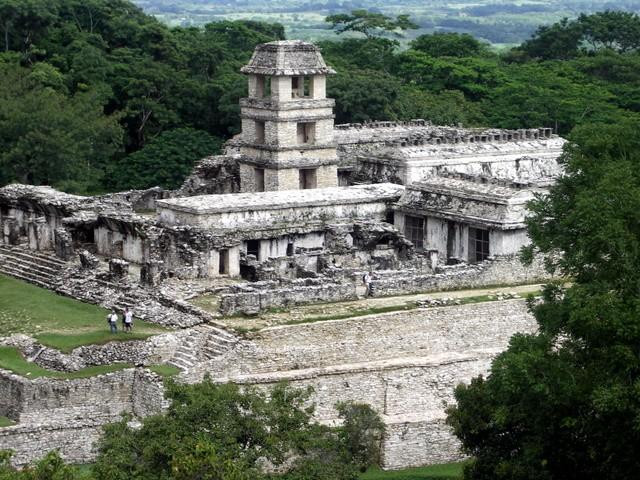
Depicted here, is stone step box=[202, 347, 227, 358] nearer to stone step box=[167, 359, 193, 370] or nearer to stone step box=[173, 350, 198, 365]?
stone step box=[173, 350, 198, 365]

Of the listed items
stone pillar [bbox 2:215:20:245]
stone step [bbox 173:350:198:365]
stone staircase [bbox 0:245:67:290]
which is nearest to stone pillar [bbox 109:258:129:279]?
stone staircase [bbox 0:245:67:290]

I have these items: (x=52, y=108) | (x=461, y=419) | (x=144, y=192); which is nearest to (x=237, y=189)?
(x=144, y=192)

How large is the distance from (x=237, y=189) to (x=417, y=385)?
710 inches

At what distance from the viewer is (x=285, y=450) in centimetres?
3781

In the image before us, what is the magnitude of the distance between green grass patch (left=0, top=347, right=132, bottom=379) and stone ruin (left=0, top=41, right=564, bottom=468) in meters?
0.32

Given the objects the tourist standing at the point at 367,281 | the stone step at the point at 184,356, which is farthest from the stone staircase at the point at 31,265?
the tourist standing at the point at 367,281

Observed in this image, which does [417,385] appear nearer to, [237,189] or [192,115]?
[237,189]

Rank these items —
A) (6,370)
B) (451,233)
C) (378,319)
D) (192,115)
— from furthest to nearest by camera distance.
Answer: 1. (192,115)
2. (451,233)
3. (378,319)
4. (6,370)

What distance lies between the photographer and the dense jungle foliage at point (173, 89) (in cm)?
6700

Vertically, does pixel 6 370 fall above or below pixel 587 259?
below

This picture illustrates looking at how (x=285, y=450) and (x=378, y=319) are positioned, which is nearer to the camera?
(x=285, y=450)

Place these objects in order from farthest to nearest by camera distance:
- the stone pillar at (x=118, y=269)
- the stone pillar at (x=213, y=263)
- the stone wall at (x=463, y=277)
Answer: the stone pillar at (x=213, y=263)
the stone pillar at (x=118, y=269)
the stone wall at (x=463, y=277)

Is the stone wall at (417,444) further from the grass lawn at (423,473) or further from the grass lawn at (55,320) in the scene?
the grass lawn at (55,320)

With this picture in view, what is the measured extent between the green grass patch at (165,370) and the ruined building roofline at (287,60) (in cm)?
1746
